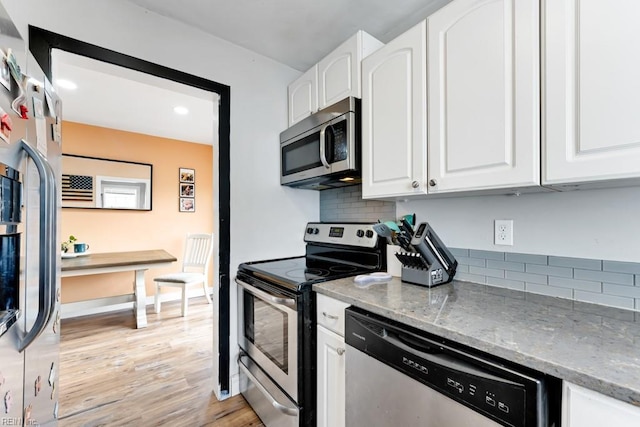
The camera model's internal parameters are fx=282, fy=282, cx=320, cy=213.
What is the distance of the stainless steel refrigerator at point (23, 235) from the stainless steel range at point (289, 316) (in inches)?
35.7

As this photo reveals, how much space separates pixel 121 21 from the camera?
153cm

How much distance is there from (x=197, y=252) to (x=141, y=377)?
1971 millimetres

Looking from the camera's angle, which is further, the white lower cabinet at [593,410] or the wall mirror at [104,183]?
the wall mirror at [104,183]

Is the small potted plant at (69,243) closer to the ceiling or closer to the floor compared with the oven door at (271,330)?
closer to the ceiling

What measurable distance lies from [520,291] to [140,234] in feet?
13.7

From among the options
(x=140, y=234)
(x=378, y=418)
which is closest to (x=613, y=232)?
(x=378, y=418)

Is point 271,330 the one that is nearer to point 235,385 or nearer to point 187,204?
point 235,385

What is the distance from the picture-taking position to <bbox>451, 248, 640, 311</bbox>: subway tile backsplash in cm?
100

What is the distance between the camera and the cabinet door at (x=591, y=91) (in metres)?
0.79

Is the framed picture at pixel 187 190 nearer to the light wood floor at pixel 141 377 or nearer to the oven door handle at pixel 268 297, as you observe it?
the light wood floor at pixel 141 377

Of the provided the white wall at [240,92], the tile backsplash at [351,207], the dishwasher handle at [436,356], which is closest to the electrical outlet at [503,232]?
the tile backsplash at [351,207]

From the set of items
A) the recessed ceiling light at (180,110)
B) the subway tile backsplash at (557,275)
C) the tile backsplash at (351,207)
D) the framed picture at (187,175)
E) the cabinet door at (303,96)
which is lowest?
the subway tile backsplash at (557,275)

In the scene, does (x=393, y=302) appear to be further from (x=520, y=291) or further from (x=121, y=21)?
(x=121, y=21)

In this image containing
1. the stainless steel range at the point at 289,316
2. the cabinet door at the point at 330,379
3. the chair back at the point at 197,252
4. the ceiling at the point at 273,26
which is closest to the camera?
the cabinet door at the point at 330,379
